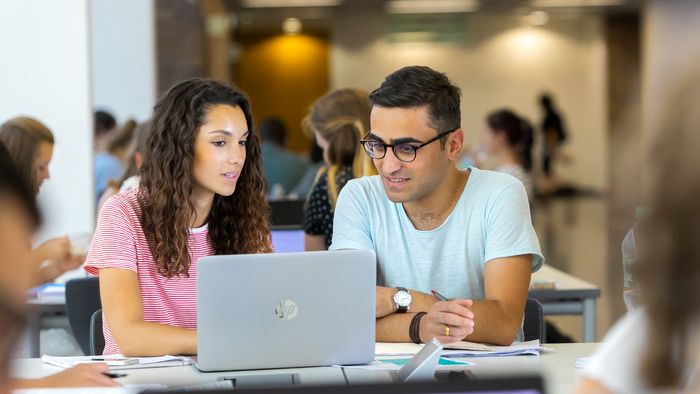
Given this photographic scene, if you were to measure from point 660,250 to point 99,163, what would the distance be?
6.03 metres

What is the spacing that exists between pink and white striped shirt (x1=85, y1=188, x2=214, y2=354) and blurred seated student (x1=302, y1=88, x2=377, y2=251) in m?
1.37

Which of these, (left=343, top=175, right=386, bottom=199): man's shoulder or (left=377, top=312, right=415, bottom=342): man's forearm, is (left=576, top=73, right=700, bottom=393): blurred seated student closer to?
(left=377, top=312, right=415, bottom=342): man's forearm

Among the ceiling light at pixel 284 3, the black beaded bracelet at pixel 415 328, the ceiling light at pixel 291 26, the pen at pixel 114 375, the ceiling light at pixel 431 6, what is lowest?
the pen at pixel 114 375

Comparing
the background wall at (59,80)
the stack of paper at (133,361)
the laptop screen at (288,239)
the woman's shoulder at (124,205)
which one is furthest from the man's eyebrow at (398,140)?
the background wall at (59,80)

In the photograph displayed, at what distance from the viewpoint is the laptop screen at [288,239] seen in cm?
412

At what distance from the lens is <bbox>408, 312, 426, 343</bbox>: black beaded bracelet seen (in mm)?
2424

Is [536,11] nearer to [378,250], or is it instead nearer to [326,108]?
[326,108]

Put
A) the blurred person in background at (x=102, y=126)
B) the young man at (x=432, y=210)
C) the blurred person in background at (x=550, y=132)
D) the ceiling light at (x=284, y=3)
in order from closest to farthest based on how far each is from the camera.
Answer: the young man at (x=432, y=210) < the blurred person in background at (x=102, y=126) < the ceiling light at (x=284, y=3) < the blurred person in background at (x=550, y=132)

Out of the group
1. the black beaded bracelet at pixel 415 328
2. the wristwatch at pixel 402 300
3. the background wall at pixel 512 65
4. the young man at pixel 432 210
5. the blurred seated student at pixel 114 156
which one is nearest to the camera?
the black beaded bracelet at pixel 415 328

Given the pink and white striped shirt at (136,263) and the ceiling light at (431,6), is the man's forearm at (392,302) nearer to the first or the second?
the pink and white striped shirt at (136,263)

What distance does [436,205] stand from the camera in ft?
9.00

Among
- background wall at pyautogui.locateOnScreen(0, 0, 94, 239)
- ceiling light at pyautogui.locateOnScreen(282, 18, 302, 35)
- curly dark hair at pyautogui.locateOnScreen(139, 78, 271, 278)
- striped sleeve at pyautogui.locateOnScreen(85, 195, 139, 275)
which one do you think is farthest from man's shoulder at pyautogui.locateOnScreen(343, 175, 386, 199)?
ceiling light at pyautogui.locateOnScreen(282, 18, 302, 35)

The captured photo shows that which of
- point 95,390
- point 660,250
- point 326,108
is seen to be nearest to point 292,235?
point 326,108

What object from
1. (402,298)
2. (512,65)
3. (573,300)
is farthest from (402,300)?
(512,65)
